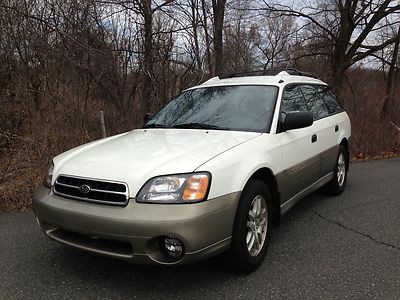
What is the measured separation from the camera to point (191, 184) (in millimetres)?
2826

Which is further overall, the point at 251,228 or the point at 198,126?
the point at 198,126

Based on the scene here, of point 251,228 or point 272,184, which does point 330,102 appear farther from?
point 251,228

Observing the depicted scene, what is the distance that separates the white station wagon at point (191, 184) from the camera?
2.78m

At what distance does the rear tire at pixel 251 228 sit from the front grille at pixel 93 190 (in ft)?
2.97

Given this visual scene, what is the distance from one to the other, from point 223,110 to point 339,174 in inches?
99.1

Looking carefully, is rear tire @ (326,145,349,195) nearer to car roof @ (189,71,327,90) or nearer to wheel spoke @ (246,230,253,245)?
car roof @ (189,71,327,90)

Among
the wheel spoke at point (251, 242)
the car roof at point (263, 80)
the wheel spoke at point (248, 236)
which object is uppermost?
the car roof at point (263, 80)

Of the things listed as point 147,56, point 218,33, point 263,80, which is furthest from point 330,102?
point 218,33

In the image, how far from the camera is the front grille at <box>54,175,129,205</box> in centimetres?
284

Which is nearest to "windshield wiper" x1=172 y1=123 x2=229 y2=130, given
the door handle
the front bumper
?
the front bumper

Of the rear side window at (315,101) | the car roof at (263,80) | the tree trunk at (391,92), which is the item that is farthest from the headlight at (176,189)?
the tree trunk at (391,92)

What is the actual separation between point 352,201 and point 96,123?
5163mm

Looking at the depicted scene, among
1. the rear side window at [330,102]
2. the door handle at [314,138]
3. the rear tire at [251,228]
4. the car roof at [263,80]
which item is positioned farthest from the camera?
the rear side window at [330,102]

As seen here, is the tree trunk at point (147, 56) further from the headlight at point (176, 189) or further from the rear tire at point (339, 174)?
the headlight at point (176, 189)
